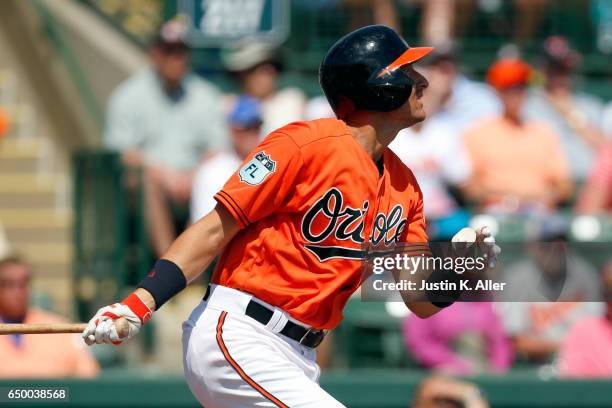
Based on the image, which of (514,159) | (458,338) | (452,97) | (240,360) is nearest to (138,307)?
(240,360)

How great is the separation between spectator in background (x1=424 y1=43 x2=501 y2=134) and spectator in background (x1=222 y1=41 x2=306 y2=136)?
0.95 m

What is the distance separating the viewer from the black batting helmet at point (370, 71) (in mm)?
4035

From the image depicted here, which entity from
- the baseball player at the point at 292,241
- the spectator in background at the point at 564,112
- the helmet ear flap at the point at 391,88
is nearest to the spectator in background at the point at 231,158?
the spectator in background at the point at 564,112

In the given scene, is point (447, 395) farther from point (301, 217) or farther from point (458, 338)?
point (301, 217)

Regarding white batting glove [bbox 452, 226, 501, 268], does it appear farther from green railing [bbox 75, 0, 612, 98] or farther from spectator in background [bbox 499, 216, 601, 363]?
green railing [bbox 75, 0, 612, 98]

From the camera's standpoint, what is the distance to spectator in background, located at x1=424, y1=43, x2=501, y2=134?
27.1 ft

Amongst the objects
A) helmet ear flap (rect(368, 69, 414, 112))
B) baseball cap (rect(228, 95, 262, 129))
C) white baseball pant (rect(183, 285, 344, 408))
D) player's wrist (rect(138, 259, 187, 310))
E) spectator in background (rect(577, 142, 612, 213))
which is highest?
helmet ear flap (rect(368, 69, 414, 112))

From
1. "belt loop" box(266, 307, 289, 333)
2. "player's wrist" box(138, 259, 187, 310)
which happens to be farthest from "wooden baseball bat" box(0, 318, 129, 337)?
"belt loop" box(266, 307, 289, 333)

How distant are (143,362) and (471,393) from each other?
2.26 meters

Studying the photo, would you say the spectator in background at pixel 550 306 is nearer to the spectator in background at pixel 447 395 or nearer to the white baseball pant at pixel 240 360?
the spectator in background at pixel 447 395

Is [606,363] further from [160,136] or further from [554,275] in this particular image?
[160,136]

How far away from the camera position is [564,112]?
9070 mm

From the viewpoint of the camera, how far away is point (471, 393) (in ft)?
20.1

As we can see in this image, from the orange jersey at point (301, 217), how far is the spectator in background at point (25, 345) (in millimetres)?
2875
